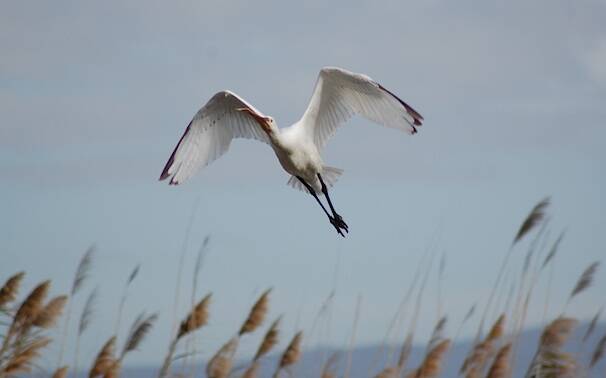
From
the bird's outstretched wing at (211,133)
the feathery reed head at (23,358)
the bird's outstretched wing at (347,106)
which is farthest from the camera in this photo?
the bird's outstretched wing at (211,133)

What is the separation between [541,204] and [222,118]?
2.72 meters

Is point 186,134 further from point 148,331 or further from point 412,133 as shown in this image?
point 148,331

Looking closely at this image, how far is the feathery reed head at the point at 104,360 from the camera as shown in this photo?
541 cm

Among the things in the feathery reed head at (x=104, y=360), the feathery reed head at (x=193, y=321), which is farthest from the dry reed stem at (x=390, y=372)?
the feathery reed head at (x=104, y=360)

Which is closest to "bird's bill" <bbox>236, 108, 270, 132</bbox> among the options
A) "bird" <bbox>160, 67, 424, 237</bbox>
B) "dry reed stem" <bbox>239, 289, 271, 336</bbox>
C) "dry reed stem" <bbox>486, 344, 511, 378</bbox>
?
"bird" <bbox>160, 67, 424, 237</bbox>

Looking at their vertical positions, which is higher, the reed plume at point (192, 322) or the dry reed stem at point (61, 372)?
the reed plume at point (192, 322)

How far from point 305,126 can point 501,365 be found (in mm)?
2527

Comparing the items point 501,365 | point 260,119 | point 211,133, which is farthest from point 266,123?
point 501,365

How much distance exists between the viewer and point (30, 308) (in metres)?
5.37

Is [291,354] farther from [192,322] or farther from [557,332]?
[557,332]

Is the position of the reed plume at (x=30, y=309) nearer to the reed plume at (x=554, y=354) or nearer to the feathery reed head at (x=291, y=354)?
the feathery reed head at (x=291, y=354)

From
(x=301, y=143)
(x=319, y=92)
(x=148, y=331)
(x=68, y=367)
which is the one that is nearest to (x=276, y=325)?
(x=148, y=331)

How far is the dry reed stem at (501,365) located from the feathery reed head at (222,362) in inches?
57.0

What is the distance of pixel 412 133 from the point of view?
22.3 ft
